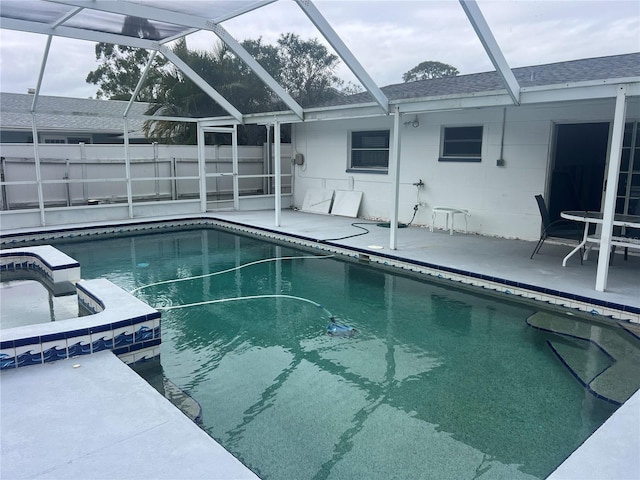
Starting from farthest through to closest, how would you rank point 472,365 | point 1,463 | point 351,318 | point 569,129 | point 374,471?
1. point 569,129
2. point 351,318
3. point 472,365
4. point 374,471
5. point 1,463

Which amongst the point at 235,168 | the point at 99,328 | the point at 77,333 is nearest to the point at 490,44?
the point at 99,328

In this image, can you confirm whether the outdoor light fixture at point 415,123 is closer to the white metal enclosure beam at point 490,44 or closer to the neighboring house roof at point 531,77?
the neighboring house roof at point 531,77

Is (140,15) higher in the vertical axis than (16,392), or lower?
higher

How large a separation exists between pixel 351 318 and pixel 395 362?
107 centimetres

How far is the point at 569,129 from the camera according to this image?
8.62 m

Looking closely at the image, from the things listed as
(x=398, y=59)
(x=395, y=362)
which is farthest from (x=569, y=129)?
(x=395, y=362)

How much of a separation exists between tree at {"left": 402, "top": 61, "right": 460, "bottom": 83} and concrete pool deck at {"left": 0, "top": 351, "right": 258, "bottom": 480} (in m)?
6.19

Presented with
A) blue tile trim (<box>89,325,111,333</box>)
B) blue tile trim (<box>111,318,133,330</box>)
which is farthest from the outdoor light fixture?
blue tile trim (<box>89,325,111,333</box>)

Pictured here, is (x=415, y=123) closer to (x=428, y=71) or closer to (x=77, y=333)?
A: (x=428, y=71)

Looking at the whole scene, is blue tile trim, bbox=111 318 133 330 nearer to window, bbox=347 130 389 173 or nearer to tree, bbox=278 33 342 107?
tree, bbox=278 33 342 107

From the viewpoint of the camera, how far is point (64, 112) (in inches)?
349

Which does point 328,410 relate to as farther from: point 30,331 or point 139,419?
point 30,331

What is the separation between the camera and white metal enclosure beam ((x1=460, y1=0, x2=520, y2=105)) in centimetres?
461

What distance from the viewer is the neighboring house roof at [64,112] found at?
865cm
